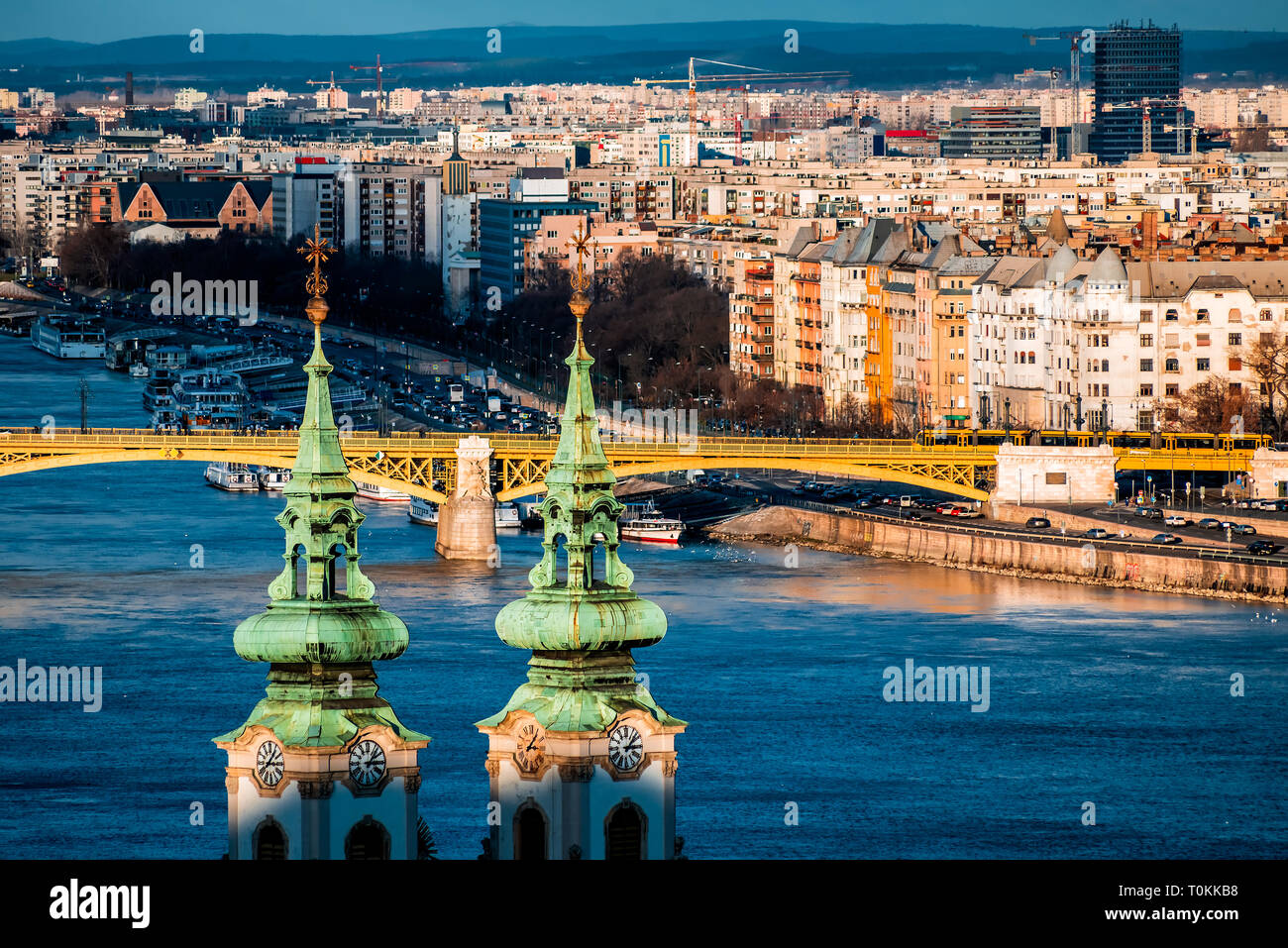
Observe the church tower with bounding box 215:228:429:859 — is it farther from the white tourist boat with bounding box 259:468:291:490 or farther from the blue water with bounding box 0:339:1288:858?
the white tourist boat with bounding box 259:468:291:490

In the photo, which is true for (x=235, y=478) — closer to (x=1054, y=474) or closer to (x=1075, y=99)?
(x=1054, y=474)

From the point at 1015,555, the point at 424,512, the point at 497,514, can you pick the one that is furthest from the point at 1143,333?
the point at 1015,555

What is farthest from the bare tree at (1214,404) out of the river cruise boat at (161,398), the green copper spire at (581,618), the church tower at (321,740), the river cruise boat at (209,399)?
the church tower at (321,740)

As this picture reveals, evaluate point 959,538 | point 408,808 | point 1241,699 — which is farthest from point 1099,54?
point 408,808

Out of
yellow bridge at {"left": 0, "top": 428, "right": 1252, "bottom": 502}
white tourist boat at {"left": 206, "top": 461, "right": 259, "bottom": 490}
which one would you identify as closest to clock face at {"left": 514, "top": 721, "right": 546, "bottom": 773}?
yellow bridge at {"left": 0, "top": 428, "right": 1252, "bottom": 502}

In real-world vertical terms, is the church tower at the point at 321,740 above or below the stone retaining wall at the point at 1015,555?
above

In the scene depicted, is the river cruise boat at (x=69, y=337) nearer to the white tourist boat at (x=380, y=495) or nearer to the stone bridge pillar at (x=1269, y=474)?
the white tourist boat at (x=380, y=495)
